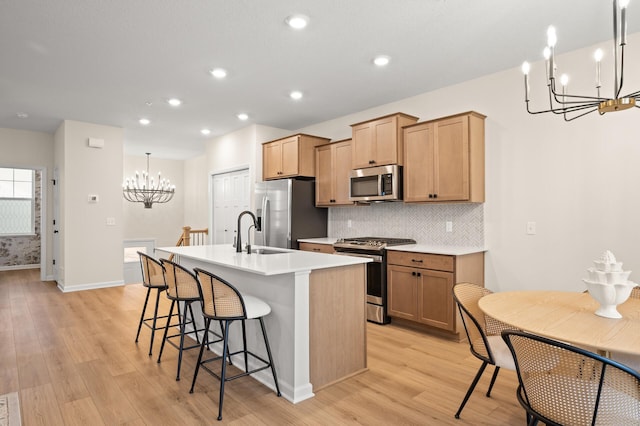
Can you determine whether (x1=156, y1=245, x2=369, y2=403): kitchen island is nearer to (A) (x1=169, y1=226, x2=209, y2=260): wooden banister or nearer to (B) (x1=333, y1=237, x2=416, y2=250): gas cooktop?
(B) (x1=333, y1=237, x2=416, y2=250): gas cooktop

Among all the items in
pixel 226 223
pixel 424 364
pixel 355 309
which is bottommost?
pixel 424 364


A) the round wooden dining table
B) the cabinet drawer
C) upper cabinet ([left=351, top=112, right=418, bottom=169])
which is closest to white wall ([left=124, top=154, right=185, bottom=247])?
upper cabinet ([left=351, top=112, right=418, bottom=169])

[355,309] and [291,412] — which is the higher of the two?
[355,309]

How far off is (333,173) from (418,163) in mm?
1437

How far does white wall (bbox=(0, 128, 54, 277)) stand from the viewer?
6.38 metres

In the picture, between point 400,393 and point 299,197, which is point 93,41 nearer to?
point 299,197

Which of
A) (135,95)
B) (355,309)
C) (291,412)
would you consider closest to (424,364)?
(355,309)

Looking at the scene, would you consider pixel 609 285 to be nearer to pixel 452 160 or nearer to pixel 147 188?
pixel 452 160

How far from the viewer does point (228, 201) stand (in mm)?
6777

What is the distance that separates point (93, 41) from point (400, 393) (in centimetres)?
371

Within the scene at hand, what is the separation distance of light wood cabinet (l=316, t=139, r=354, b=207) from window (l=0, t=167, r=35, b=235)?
7.45 m

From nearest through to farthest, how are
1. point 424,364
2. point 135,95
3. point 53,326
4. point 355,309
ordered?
point 355,309
point 424,364
point 53,326
point 135,95

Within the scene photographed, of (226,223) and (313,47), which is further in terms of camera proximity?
(226,223)

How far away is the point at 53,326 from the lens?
4082 millimetres
